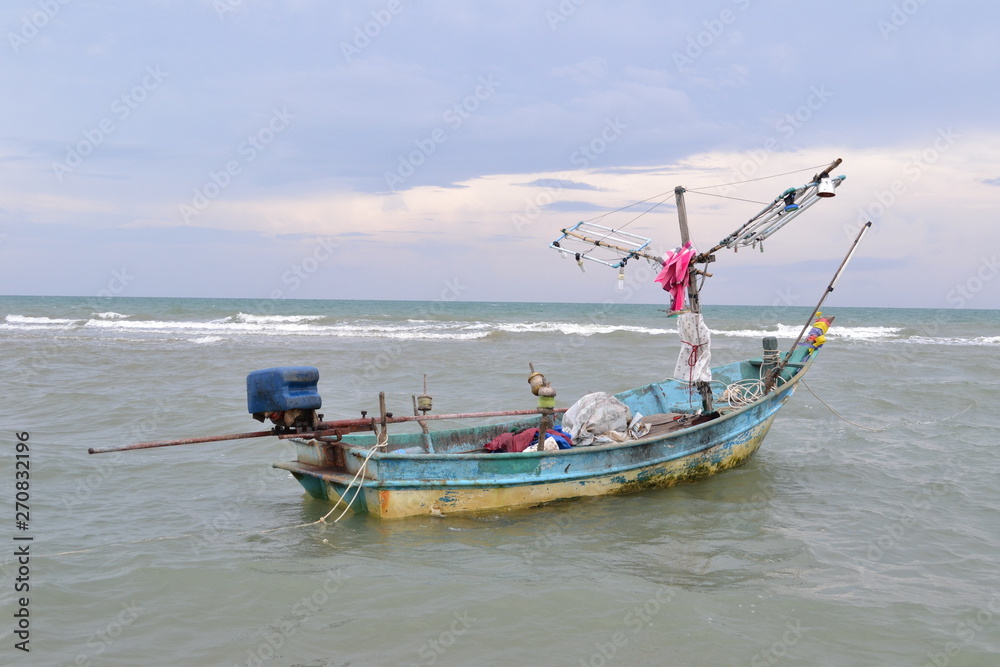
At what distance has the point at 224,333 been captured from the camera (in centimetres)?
3136

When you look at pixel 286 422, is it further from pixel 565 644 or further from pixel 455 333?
pixel 455 333

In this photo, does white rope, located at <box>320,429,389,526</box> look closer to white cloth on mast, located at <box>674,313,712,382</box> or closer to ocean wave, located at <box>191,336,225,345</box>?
white cloth on mast, located at <box>674,313,712,382</box>

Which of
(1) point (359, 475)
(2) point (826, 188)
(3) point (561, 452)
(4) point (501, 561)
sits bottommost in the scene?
(4) point (501, 561)

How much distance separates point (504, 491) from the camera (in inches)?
279

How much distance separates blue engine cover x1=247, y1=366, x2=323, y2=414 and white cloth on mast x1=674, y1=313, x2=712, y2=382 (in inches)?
174

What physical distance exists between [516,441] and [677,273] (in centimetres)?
264

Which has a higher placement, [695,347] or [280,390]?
[695,347]

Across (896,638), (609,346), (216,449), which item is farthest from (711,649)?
(609,346)

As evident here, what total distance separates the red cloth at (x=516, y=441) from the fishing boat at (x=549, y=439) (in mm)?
13

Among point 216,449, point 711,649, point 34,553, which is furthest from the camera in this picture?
point 216,449

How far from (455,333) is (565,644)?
91.8 ft

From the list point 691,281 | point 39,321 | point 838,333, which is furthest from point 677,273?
point 39,321

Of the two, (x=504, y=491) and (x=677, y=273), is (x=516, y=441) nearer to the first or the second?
(x=504, y=491)

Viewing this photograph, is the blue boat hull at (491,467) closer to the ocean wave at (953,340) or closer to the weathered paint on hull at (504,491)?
the weathered paint on hull at (504,491)
